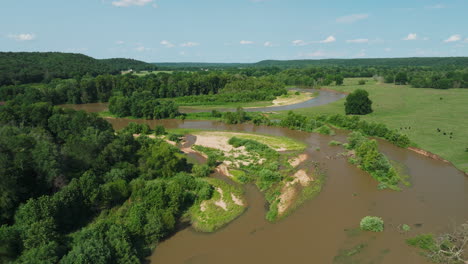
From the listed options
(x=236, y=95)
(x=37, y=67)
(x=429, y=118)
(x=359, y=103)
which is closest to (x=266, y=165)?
(x=359, y=103)

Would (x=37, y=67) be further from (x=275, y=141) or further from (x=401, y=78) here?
(x=401, y=78)

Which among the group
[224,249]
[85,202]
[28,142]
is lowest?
[224,249]

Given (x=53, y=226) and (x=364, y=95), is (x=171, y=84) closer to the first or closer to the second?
(x=364, y=95)

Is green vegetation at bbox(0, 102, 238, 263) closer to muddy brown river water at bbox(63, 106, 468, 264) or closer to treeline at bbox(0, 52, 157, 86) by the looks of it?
muddy brown river water at bbox(63, 106, 468, 264)

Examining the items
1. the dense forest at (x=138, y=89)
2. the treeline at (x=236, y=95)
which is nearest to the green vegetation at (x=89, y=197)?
the dense forest at (x=138, y=89)

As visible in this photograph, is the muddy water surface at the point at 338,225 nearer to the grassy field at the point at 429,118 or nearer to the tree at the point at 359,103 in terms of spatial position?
the grassy field at the point at 429,118

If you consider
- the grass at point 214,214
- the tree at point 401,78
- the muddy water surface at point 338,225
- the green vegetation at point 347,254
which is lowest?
the green vegetation at point 347,254

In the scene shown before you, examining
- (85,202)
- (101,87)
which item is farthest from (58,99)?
(85,202)
